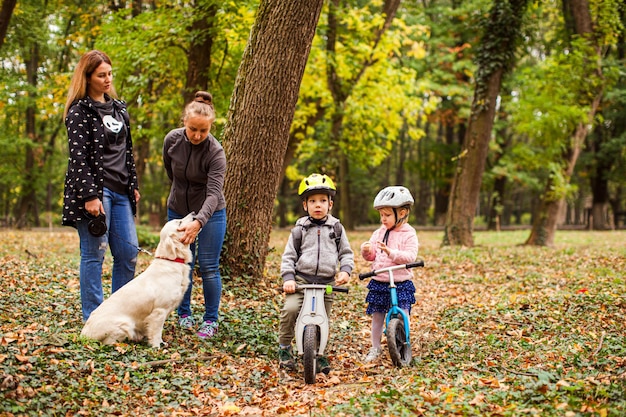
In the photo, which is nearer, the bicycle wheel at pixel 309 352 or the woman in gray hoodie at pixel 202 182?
the bicycle wheel at pixel 309 352

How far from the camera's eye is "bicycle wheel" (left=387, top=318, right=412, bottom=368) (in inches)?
202

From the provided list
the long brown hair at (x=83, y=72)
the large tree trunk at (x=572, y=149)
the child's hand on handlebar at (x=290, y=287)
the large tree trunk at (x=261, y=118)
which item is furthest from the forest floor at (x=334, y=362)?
the large tree trunk at (x=572, y=149)

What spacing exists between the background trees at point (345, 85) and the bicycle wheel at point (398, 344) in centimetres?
296

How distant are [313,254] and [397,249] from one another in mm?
877

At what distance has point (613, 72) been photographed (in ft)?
52.4

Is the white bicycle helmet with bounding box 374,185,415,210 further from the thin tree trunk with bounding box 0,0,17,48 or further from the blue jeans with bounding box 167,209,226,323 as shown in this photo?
the thin tree trunk with bounding box 0,0,17,48

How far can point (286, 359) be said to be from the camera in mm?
5254

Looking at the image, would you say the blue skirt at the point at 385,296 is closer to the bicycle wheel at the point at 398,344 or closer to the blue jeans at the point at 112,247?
the bicycle wheel at the point at 398,344

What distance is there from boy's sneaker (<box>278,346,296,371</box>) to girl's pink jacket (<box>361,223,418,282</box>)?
3.65 feet

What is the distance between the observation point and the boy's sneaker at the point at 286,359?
521cm

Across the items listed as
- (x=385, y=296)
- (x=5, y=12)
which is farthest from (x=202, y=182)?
(x=5, y=12)

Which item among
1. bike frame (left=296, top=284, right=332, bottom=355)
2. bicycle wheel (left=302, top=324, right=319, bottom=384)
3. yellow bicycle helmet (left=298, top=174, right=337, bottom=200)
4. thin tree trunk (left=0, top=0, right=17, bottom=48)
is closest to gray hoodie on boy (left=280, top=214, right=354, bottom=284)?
bike frame (left=296, top=284, right=332, bottom=355)

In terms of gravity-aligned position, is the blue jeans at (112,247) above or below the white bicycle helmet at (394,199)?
below

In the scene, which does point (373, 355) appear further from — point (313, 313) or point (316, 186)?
point (316, 186)
